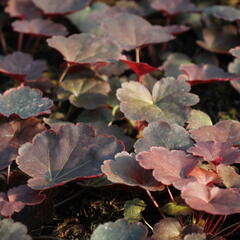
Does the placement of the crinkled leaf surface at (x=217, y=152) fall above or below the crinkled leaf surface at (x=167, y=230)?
above

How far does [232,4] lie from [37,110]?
3.99 ft

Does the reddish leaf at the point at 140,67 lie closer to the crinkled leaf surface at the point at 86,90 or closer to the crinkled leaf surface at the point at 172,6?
the crinkled leaf surface at the point at 86,90

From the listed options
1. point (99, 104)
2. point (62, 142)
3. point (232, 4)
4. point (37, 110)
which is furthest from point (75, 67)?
point (232, 4)

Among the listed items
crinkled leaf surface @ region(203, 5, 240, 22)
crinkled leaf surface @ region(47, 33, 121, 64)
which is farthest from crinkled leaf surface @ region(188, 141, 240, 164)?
crinkled leaf surface @ region(203, 5, 240, 22)

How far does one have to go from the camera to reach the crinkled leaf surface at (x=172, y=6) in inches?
74.2

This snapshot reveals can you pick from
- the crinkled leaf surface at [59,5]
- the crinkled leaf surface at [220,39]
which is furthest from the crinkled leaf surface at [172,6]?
the crinkled leaf surface at [59,5]

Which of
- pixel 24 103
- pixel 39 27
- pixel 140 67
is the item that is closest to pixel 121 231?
pixel 24 103

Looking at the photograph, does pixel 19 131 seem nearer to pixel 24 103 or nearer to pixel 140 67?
pixel 24 103

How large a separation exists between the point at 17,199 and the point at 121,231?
27cm

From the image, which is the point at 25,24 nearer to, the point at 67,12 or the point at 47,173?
the point at 67,12

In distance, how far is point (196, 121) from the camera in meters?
1.39

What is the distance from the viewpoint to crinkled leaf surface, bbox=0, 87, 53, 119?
1296 mm

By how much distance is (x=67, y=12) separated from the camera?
5.94 feet

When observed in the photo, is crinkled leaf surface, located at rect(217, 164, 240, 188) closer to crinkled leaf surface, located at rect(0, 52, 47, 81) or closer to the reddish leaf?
the reddish leaf
